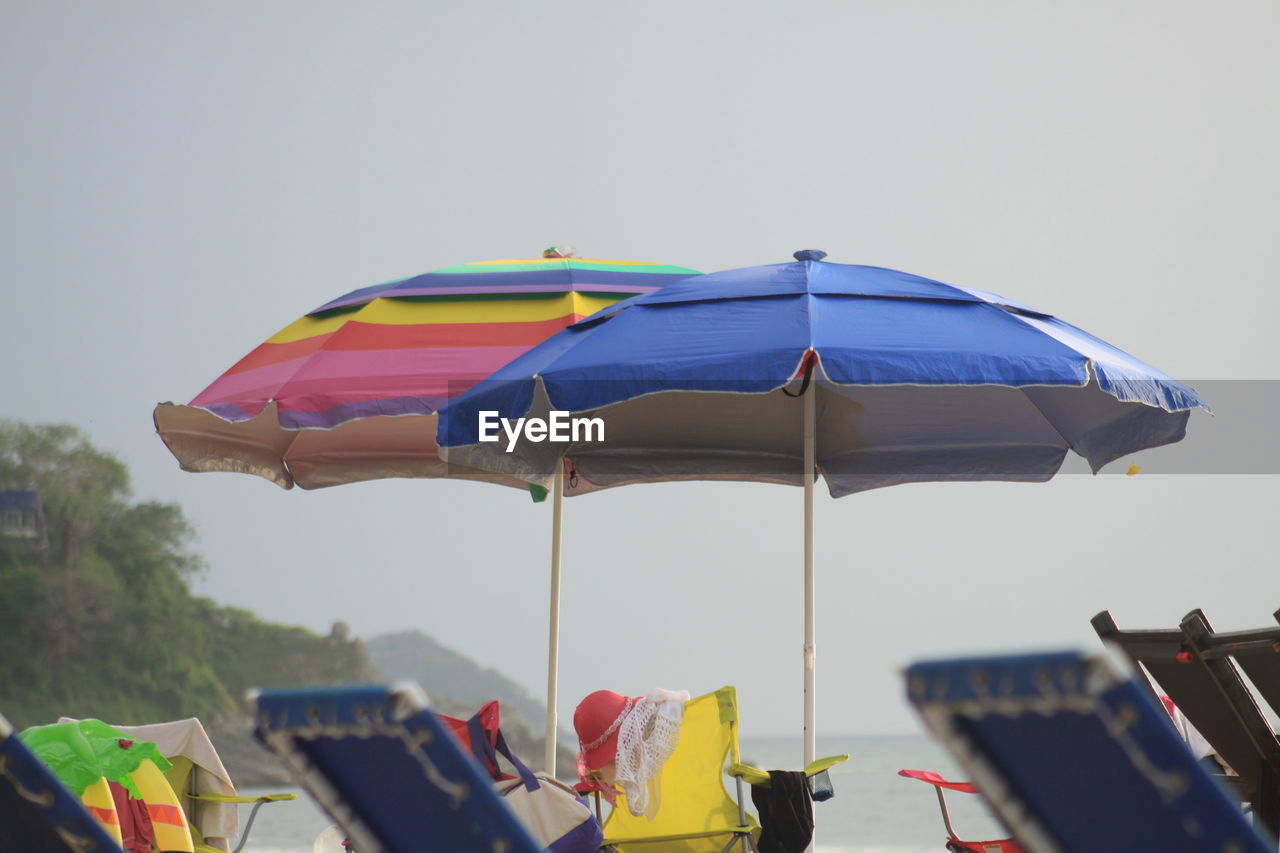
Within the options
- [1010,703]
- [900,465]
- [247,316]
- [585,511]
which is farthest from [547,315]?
[247,316]

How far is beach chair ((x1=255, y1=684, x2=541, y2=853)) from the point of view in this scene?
167 cm

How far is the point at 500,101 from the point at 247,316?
445 inches

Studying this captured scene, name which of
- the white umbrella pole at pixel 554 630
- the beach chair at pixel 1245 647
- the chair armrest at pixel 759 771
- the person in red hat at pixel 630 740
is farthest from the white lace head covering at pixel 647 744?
the beach chair at pixel 1245 647

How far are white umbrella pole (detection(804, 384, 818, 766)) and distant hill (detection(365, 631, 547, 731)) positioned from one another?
45.4 meters

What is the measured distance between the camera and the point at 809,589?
509 cm

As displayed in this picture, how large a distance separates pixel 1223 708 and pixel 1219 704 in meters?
0.01

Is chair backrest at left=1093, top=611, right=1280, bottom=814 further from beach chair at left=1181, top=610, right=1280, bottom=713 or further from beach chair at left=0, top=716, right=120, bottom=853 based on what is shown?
beach chair at left=0, top=716, right=120, bottom=853

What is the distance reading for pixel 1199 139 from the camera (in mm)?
41156

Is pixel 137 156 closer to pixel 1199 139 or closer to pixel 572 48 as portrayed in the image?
pixel 572 48

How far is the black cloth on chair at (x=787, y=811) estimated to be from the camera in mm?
4332

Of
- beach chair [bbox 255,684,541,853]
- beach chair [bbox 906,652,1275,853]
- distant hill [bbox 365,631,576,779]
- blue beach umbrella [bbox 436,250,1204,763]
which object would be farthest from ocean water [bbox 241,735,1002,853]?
distant hill [bbox 365,631,576,779]

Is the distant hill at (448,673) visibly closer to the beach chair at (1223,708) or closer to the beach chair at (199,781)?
the beach chair at (199,781)

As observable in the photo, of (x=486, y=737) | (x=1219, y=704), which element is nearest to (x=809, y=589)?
(x=486, y=737)

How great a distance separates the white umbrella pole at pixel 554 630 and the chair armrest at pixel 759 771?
101 centimetres
